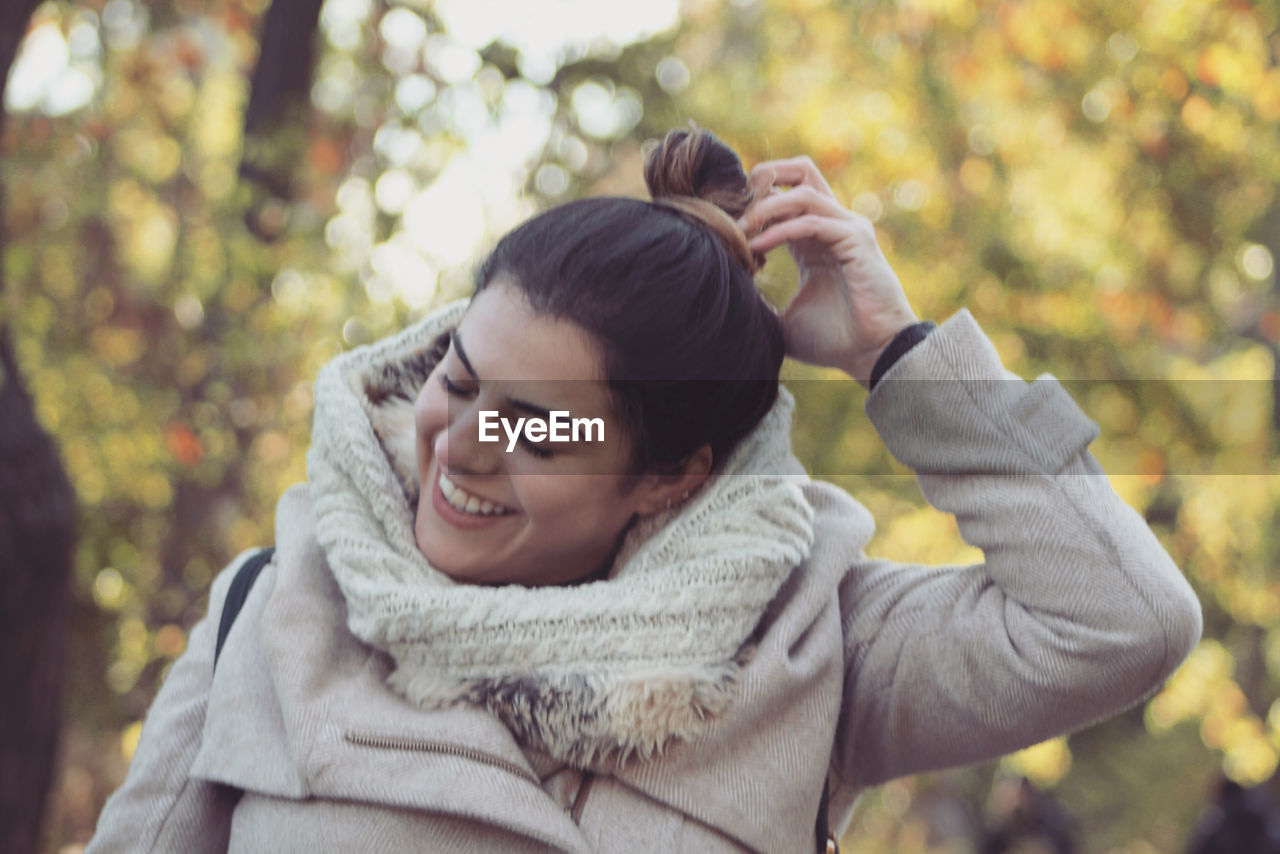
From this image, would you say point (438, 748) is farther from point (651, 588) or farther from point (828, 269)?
point (828, 269)

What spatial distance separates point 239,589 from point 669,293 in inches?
27.6

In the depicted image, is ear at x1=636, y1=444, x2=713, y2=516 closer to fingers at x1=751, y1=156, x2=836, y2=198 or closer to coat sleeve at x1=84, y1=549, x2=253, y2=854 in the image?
fingers at x1=751, y1=156, x2=836, y2=198

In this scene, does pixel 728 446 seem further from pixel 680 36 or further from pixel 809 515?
pixel 680 36

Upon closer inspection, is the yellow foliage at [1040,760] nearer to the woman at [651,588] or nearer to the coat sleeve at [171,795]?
the woman at [651,588]

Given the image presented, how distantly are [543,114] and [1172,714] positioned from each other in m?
4.25

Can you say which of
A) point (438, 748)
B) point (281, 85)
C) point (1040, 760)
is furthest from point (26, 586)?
point (1040, 760)

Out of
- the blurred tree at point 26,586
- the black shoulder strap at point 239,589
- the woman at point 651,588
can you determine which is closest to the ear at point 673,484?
the woman at point 651,588

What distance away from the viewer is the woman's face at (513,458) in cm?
137

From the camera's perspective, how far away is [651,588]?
132cm

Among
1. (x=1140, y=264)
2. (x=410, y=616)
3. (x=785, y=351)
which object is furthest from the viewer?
(x=1140, y=264)

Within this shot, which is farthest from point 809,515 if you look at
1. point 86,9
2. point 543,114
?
point 86,9

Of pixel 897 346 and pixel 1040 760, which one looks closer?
pixel 897 346

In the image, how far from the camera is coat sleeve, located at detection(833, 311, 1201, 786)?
126 cm

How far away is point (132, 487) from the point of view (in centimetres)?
406
